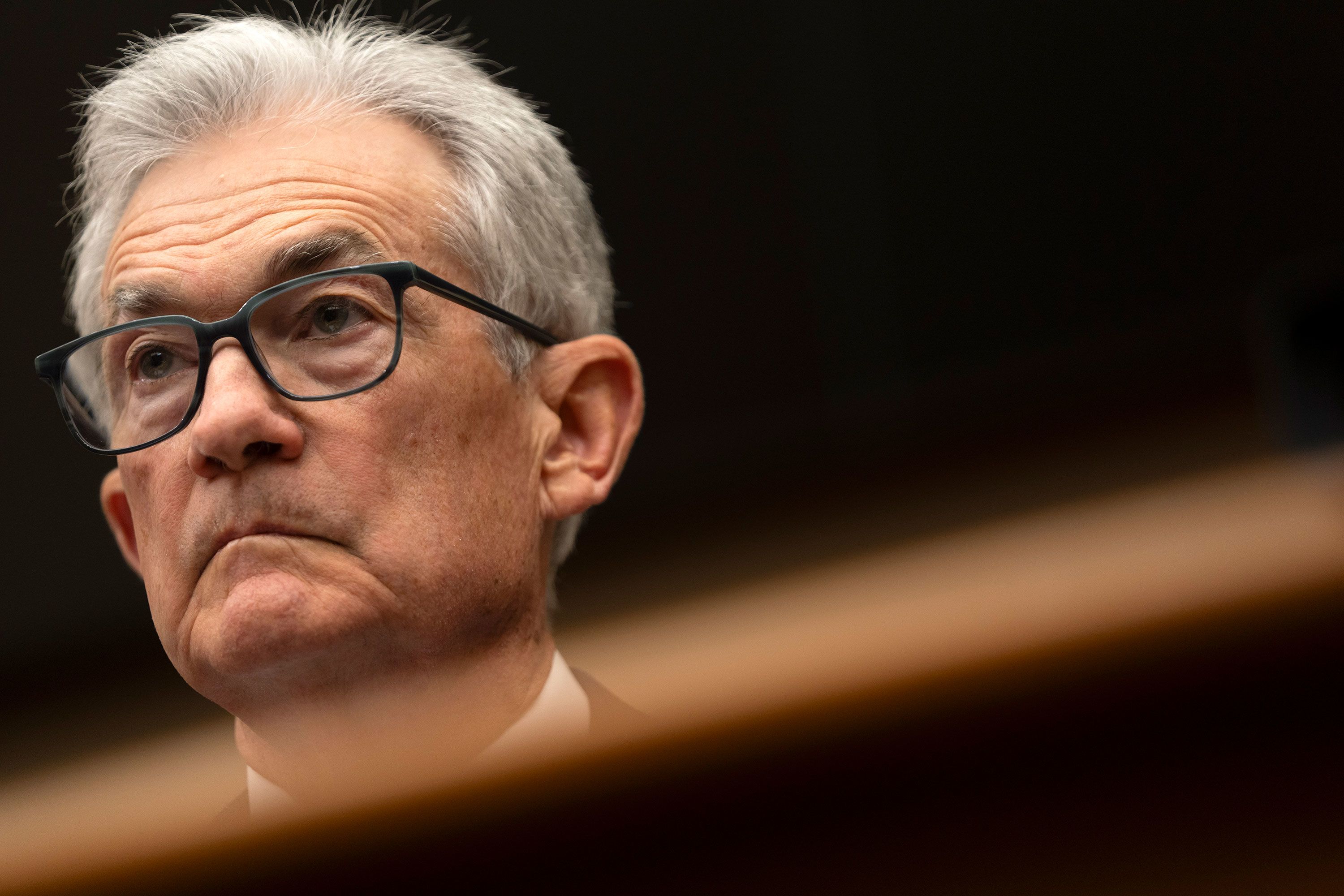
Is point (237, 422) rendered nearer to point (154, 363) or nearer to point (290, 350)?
point (290, 350)

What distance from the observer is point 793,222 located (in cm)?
246

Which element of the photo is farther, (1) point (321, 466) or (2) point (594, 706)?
(2) point (594, 706)

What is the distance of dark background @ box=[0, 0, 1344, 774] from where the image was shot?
2.23 m

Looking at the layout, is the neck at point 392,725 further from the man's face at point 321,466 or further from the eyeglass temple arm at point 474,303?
the eyeglass temple arm at point 474,303

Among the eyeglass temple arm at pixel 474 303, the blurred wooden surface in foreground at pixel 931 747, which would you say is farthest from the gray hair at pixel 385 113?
the blurred wooden surface in foreground at pixel 931 747

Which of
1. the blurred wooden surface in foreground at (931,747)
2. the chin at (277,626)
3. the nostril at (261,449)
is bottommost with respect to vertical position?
the blurred wooden surface in foreground at (931,747)

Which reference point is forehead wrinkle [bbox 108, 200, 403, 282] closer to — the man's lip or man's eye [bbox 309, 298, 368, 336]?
man's eye [bbox 309, 298, 368, 336]

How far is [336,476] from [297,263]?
0.87 feet

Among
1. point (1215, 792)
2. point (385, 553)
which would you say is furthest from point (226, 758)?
point (385, 553)

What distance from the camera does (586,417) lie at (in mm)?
1661

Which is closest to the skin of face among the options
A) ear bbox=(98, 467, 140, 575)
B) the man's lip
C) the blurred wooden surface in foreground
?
the man's lip

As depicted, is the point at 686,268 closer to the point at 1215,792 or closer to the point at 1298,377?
the point at 1298,377

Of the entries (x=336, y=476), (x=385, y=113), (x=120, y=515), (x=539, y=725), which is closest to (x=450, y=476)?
(x=336, y=476)

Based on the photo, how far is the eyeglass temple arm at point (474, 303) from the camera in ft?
4.72
